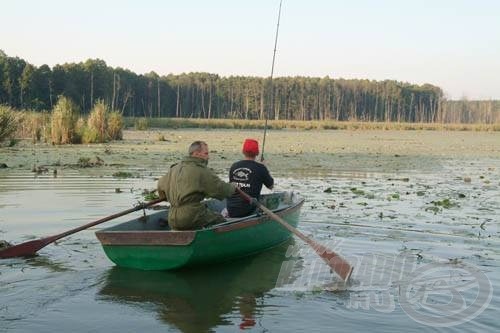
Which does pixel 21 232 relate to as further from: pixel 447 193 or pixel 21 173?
pixel 447 193

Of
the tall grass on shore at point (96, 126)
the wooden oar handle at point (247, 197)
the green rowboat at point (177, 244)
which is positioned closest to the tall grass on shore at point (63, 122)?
the tall grass on shore at point (96, 126)

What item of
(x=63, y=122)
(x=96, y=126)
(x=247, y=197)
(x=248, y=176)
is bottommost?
(x=247, y=197)

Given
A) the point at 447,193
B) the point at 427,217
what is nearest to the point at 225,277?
the point at 427,217

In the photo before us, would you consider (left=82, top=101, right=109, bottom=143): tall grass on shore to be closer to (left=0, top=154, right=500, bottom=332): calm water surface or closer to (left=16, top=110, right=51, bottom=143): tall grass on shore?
(left=16, top=110, right=51, bottom=143): tall grass on shore

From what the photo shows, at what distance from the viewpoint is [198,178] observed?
24.3 ft

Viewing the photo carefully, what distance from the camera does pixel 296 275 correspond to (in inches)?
293

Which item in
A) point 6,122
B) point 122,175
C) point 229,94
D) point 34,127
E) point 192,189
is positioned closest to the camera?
point 192,189

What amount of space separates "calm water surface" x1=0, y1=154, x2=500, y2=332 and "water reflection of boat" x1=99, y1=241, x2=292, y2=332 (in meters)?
0.01

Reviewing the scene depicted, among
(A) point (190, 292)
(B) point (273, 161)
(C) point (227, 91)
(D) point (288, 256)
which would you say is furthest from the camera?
(C) point (227, 91)

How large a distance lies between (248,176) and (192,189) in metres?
1.31

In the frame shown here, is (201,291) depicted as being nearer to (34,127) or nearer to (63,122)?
(63,122)

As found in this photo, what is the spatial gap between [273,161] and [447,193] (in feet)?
28.5

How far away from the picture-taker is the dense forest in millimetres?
73688

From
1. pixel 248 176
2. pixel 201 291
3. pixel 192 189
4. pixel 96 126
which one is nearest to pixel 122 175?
pixel 248 176
